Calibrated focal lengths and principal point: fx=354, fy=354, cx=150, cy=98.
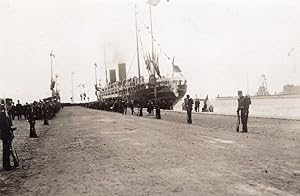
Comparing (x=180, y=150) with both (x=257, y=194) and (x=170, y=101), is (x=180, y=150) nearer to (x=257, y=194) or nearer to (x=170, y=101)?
(x=257, y=194)

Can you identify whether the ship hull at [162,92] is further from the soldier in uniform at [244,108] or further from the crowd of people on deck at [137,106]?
the soldier in uniform at [244,108]

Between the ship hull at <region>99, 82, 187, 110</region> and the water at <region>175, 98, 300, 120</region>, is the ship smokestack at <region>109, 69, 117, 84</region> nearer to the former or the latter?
the water at <region>175, 98, 300, 120</region>

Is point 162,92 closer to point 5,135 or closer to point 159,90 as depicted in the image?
point 159,90

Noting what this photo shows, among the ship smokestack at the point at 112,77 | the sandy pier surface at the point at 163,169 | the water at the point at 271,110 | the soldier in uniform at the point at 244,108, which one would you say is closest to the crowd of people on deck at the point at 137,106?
the water at the point at 271,110

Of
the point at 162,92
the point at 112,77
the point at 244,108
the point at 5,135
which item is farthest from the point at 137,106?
the point at 112,77

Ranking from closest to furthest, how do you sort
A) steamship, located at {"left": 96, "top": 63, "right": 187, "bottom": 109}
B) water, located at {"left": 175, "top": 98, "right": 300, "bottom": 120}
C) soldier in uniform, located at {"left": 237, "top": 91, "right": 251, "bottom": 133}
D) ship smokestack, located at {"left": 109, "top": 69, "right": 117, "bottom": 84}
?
soldier in uniform, located at {"left": 237, "top": 91, "right": 251, "bottom": 133} → water, located at {"left": 175, "top": 98, "right": 300, "bottom": 120} → steamship, located at {"left": 96, "top": 63, "right": 187, "bottom": 109} → ship smokestack, located at {"left": 109, "top": 69, "right": 117, "bottom": 84}

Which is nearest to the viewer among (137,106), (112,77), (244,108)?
(244,108)

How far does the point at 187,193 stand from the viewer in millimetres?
5281

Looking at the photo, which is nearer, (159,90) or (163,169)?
(163,169)

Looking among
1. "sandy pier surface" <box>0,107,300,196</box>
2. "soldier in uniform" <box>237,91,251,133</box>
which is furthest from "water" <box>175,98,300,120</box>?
"sandy pier surface" <box>0,107,300,196</box>

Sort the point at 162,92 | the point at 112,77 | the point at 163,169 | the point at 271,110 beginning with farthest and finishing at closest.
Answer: the point at 112,77
the point at 271,110
the point at 162,92
the point at 163,169

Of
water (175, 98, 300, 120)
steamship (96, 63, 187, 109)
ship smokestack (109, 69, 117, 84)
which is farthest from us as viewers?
ship smokestack (109, 69, 117, 84)

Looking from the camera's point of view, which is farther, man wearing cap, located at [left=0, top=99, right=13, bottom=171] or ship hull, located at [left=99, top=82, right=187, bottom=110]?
ship hull, located at [left=99, top=82, right=187, bottom=110]

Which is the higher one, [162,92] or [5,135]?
[162,92]
